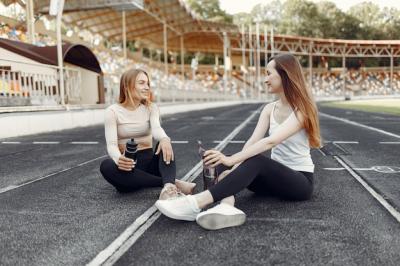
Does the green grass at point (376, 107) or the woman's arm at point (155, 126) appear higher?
the woman's arm at point (155, 126)

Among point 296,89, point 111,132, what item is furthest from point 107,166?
point 296,89

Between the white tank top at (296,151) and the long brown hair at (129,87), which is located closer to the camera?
the white tank top at (296,151)

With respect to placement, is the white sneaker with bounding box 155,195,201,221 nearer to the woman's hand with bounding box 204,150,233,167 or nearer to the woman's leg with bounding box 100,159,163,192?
the woman's hand with bounding box 204,150,233,167

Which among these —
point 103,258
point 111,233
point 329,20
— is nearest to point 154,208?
point 111,233

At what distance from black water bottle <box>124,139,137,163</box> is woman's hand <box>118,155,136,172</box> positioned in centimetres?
5

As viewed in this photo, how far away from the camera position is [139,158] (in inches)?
184

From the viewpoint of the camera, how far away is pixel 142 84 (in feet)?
14.6

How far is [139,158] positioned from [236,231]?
1775mm

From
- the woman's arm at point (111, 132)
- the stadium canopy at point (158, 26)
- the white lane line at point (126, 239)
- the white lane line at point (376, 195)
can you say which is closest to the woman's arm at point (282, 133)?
the white lane line at point (126, 239)

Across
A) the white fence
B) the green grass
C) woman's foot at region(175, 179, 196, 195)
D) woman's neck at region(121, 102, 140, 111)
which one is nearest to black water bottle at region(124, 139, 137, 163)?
woman's foot at region(175, 179, 196, 195)

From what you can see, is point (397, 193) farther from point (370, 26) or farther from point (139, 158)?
point (370, 26)

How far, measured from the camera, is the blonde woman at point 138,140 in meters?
4.26

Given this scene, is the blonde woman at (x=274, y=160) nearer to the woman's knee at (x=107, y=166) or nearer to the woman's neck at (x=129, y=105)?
the woman's knee at (x=107, y=166)

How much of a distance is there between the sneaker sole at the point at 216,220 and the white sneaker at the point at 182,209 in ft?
0.51
